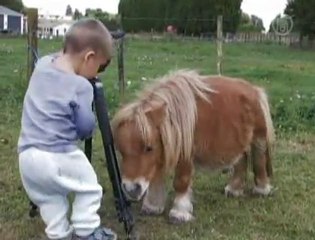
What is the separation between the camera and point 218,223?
494cm

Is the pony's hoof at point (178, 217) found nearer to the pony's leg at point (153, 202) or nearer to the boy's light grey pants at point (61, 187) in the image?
the pony's leg at point (153, 202)

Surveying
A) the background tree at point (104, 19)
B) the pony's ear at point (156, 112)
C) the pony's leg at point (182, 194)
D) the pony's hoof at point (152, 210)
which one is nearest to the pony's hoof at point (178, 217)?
the pony's leg at point (182, 194)

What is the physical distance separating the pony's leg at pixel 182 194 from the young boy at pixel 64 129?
1.16 m

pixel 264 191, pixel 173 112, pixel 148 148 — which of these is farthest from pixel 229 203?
A: pixel 148 148

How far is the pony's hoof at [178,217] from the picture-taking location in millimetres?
4906

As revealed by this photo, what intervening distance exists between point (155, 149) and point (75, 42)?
1117mm

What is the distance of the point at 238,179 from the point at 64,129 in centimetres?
234

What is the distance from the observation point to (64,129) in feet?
12.3

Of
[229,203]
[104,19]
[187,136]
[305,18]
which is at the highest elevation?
[305,18]

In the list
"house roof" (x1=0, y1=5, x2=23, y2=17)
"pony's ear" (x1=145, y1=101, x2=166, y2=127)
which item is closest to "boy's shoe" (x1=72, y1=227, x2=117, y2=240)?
"pony's ear" (x1=145, y1=101, x2=166, y2=127)

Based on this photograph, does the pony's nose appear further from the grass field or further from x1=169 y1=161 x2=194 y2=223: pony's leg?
x1=169 y1=161 x2=194 y2=223: pony's leg

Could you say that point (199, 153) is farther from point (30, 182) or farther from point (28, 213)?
point (30, 182)

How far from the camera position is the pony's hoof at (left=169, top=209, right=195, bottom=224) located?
16.1ft

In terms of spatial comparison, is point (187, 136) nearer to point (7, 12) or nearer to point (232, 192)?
point (232, 192)
